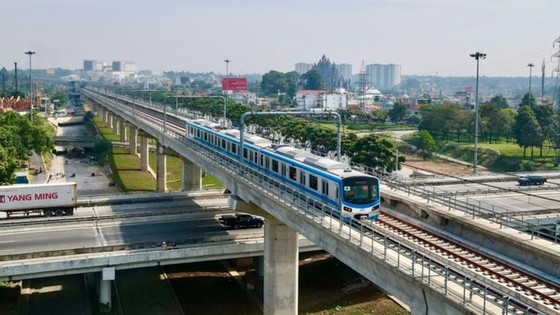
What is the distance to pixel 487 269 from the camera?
23156mm

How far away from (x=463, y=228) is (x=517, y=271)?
5246 millimetres

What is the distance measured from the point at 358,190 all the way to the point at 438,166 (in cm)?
6742

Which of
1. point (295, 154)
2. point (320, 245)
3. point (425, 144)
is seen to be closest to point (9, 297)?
point (295, 154)

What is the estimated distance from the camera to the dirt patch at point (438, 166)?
285ft

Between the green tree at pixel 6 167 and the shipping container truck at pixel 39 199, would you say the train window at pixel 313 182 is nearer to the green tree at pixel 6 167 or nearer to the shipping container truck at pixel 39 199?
the shipping container truck at pixel 39 199

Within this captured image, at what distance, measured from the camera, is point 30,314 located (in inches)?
1539

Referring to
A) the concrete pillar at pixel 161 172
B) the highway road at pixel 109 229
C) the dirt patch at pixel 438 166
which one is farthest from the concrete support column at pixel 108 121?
the highway road at pixel 109 229

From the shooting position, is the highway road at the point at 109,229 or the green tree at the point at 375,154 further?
the green tree at the point at 375,154

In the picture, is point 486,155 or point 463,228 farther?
point 486,155

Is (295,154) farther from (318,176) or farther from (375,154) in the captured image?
(375,154)

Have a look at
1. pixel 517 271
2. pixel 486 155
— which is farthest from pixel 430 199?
pixel 486 155

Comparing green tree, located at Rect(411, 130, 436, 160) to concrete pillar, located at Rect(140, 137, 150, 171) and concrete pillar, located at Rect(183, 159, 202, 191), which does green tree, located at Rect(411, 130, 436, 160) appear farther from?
concrete pillar, located at Rect(140, 137, 150, 171)

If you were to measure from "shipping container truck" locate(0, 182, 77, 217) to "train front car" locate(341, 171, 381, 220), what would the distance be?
32.3 m

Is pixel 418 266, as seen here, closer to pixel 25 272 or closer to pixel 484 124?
pixel 25 272
